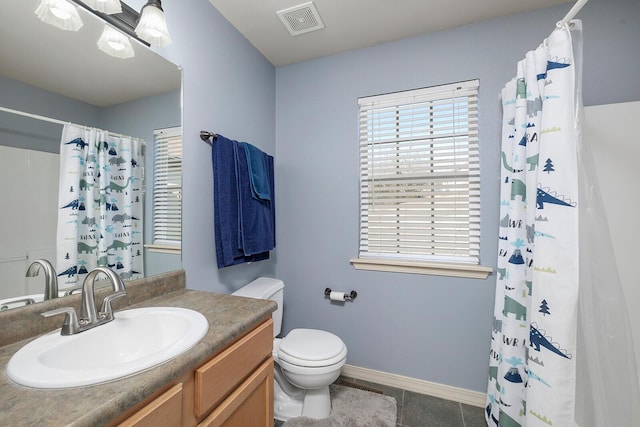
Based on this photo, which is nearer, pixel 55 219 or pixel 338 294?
pixel 55 219

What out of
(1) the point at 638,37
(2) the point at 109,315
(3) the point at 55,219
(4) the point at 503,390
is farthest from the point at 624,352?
(3) the point at 55,219

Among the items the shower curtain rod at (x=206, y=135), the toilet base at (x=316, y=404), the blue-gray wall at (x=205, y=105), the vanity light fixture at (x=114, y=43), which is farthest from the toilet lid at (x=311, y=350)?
the vanity light fixture at (x=114, y=43)

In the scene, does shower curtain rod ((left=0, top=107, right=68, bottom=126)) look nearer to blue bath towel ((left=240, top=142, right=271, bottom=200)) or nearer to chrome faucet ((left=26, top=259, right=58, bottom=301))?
chrome faucet ((left=26, top=259, right=58, bottom=301))

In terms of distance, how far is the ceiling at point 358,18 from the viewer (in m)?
1.48

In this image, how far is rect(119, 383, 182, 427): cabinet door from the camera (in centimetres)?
56

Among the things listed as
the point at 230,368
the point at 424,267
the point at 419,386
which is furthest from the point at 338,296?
the point at 230,368

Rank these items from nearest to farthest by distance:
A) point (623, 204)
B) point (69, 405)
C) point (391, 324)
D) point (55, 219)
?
point (69, 405)
point (55, 219)
point (623, 204)
point (391, 324)

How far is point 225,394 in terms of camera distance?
0.83 meters

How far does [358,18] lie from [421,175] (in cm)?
106

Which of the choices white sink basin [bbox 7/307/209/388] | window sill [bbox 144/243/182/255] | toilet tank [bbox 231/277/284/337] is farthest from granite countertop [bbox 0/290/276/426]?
toilet tank [bbox 231/277/284/337]

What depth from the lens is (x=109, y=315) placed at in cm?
89

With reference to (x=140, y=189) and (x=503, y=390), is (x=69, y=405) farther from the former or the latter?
(x=503, y=390)

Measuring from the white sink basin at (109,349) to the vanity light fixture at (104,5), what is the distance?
1.09 m

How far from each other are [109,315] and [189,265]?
483 millimetres
